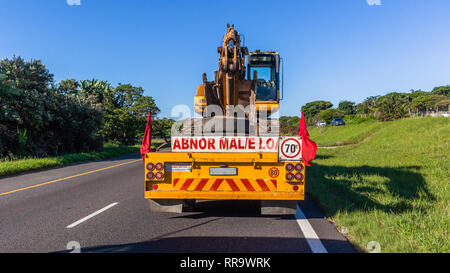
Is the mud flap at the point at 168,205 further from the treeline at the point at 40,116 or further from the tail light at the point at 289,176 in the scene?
the treeline at the point at 40,116

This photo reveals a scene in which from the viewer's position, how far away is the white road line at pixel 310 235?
4.33 m

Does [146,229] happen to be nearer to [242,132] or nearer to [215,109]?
[242,132]

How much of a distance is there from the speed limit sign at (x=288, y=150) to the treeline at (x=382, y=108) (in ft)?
9.62

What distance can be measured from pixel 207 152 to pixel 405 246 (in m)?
3.15

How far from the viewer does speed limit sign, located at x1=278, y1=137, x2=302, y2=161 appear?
18.5 ft

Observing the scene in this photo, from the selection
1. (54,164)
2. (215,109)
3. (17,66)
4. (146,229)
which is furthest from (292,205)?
(17,66)

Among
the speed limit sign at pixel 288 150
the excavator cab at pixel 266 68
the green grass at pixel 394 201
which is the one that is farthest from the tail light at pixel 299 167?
the excavator cab at pixel 266 68

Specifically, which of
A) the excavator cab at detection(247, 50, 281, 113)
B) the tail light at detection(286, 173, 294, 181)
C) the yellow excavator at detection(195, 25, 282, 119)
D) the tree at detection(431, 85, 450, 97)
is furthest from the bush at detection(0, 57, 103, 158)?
the tree at detection(431, 85, 450, 97)

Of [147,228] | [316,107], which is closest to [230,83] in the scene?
[147,228]

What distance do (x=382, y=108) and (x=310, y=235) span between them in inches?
2091

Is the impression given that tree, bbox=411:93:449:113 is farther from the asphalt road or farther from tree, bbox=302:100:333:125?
the asphalt road

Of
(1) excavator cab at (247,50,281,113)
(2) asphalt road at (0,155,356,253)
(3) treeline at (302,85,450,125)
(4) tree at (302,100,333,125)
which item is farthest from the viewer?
(4) tree at (302,100,333,125)

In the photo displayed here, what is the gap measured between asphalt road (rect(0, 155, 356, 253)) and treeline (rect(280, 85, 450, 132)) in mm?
3224

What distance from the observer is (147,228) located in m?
5.45
